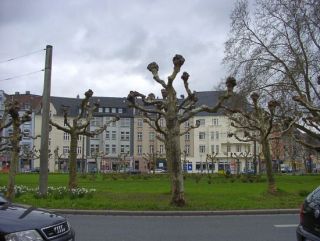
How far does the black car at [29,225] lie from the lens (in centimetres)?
626

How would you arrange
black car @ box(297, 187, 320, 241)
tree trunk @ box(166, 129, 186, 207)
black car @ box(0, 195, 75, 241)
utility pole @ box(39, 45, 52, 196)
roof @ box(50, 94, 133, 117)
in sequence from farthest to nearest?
roof @ box(50, 94, 133, 117)
utility pole @ box(39, 45, 52, 196)
tree trunk @ box(166, 129, 186, 207)
black car @ box(297, 187, 320, 241)
black car @ box(0, 195, 75, 241)

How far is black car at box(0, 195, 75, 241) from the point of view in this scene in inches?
247

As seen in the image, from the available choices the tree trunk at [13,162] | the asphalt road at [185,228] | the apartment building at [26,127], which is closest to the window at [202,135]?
the apartment building at [26,127]

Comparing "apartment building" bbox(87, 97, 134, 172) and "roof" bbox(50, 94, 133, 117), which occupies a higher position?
"roof" bbox(50, 94, 133, 117)

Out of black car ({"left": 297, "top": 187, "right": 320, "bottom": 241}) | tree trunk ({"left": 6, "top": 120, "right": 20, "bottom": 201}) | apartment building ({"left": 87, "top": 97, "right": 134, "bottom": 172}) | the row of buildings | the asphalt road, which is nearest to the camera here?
black car ({"left": 297, "top": 187, "right": 320, "bottom": 241})

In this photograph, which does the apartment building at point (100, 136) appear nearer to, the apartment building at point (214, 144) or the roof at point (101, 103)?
the roof at point (101, 103)

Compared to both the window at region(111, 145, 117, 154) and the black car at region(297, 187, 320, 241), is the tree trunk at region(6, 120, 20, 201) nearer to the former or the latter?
the black car at region(297, 187, 320, 241)

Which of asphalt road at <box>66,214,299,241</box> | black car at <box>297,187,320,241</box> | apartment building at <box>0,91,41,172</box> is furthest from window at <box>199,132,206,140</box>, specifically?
black car at <box>297,187,320,241</box>

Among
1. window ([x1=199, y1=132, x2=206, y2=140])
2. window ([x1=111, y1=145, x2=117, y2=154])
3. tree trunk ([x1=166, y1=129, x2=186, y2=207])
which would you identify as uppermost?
window ([x1=199, y1=132, x2=206, y2=140])

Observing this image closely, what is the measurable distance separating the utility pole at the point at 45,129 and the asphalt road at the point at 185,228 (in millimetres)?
5447

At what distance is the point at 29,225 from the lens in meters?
6.50

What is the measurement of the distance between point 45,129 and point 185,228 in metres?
10.6

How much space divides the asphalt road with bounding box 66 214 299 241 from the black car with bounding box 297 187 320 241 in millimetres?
3899

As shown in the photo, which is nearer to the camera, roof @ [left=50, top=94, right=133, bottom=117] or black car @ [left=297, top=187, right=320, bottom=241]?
black car @ [left=297, top=187, right=320, bottom=241]
